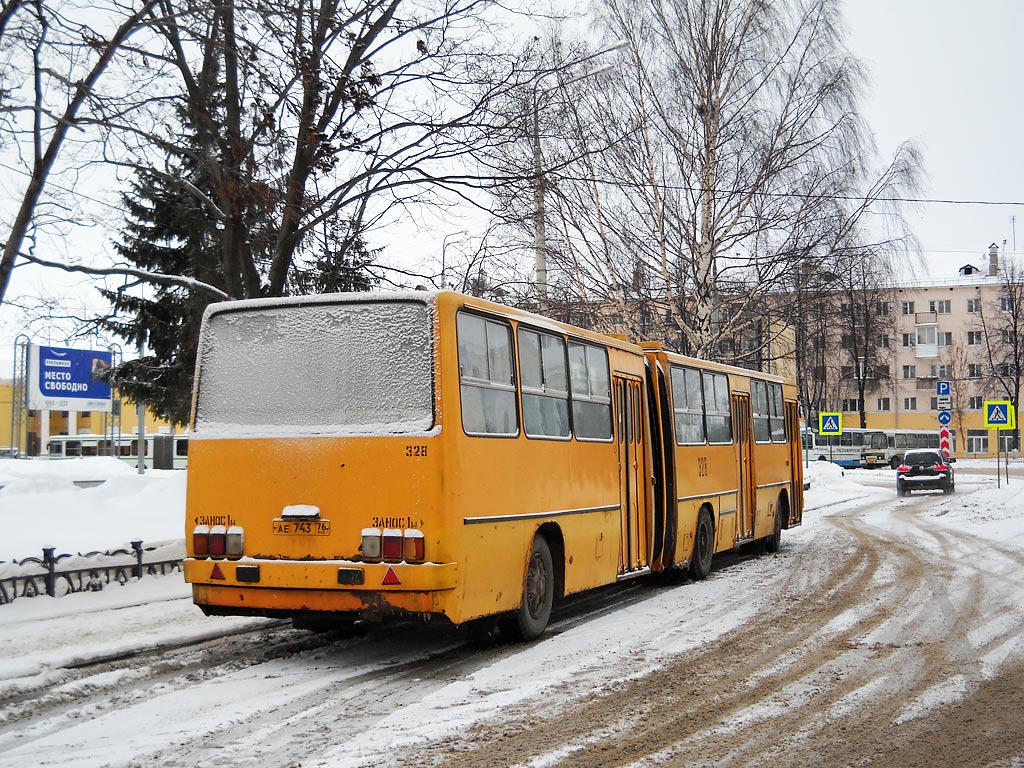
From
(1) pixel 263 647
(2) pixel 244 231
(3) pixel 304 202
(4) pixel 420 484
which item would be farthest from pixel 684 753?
(2) pixel 244 231

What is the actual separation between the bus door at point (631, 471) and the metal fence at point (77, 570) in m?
5.66

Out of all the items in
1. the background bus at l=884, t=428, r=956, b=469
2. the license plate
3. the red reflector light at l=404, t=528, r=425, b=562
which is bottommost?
the red reflector light at l=404, t=528, r=425, b=562

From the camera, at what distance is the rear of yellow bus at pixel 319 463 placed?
324 inches

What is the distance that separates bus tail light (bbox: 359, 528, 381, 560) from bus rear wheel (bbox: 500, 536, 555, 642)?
1770 millimetres

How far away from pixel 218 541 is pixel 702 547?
328 inches

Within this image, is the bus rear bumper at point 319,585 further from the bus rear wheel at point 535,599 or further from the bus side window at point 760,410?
the bus side window at point 760,410

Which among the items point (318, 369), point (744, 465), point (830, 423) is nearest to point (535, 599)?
point (318, 369)

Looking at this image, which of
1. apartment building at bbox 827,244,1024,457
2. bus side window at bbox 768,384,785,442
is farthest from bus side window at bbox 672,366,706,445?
apartment building at bbox 827,244,1024,457

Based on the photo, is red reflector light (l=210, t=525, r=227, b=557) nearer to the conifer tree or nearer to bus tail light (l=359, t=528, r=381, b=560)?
bus tail light (l=359, t=528, r=381, b=560)

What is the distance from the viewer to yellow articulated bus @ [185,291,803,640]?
326 inches

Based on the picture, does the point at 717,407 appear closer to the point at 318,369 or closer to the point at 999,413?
the point at 318,369

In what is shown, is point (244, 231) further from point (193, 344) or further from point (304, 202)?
point (193, 344)

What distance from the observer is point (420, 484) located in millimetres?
8242

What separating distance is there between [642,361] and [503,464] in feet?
16.4
